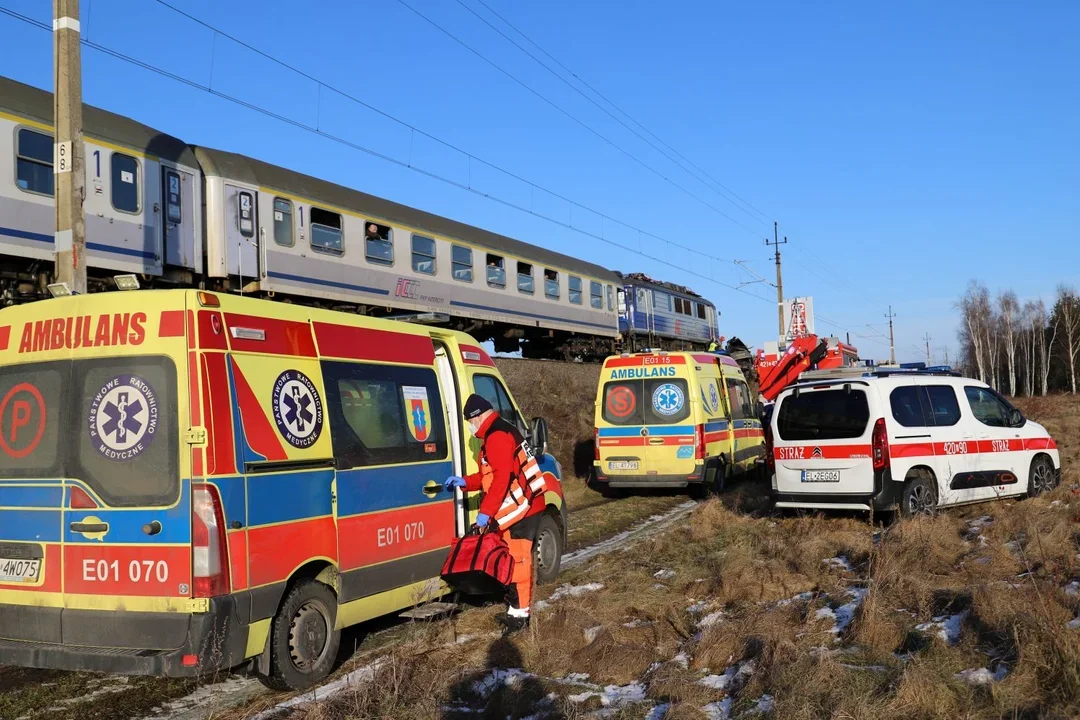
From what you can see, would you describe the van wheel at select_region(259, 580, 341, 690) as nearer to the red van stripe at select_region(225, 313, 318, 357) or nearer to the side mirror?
the red van stripe at select_region(225, 313, 318, 357)

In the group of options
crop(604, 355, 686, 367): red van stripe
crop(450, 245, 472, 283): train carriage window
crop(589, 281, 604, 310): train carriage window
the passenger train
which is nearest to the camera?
the passenger train

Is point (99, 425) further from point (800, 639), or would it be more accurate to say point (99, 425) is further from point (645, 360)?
point (645, 360)

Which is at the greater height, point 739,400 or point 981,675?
point 739,400

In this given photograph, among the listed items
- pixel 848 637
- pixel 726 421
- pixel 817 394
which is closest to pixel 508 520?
pixel 848 637

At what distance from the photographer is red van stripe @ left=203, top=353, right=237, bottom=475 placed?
454 cm

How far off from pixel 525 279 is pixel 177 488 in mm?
19362

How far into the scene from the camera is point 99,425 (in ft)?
15.6

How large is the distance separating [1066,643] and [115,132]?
41.9 feet

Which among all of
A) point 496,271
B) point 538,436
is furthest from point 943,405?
point 496,271

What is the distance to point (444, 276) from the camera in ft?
65.0

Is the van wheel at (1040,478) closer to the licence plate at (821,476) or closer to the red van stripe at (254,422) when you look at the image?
the licence plate at (821,476)

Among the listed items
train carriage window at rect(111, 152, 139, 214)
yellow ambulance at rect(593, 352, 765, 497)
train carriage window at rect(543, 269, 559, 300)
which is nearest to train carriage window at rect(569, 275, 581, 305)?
train carriage window at rect(543, 269, 559, 300)

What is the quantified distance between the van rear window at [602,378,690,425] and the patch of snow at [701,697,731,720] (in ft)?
30.7

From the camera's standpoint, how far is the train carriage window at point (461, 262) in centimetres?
2016
